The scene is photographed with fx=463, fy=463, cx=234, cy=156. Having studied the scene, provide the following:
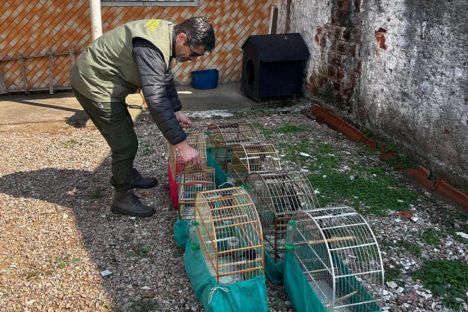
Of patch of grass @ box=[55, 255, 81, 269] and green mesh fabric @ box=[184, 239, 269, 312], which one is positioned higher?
green mesh fabric @ box=[184, 239, 269, 312]

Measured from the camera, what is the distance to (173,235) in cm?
379

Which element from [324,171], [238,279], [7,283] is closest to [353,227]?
[238,279]

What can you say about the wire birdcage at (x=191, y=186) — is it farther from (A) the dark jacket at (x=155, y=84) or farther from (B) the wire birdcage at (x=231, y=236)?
(A) the dark jacket at (x=155, y=84)

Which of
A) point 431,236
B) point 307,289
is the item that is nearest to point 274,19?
point 431,236

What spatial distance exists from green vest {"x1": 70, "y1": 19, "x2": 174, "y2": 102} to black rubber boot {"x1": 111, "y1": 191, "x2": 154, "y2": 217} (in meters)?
0.89

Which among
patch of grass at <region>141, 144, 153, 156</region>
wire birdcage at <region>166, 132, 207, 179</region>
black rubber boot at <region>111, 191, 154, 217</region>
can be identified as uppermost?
wire birdcage at <region>166, 132, 207, 179</region>

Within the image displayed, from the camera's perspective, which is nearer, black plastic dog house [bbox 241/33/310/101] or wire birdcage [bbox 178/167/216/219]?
wire birdcage [bbox 178/167/216/219]

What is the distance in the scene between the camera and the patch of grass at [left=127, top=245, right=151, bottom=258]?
3.56 meters

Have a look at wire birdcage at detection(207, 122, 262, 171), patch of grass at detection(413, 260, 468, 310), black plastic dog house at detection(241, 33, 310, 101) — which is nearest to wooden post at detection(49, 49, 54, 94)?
black plastic dog house at detection(241, 33, 310, 101)

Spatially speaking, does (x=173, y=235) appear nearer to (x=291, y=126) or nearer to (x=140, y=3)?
(x=291, y=126)

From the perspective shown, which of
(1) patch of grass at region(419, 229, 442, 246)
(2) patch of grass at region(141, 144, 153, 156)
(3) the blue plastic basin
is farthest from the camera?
(3) the blue plastic basin

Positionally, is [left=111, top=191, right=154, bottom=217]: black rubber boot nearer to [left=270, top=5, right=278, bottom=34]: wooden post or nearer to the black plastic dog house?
the black plastic dog house

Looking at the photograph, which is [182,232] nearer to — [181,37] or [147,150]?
[181,37]

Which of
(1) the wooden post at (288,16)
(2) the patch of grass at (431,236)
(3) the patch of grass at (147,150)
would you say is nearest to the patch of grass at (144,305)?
(2) the patch of grass at (431,236)
